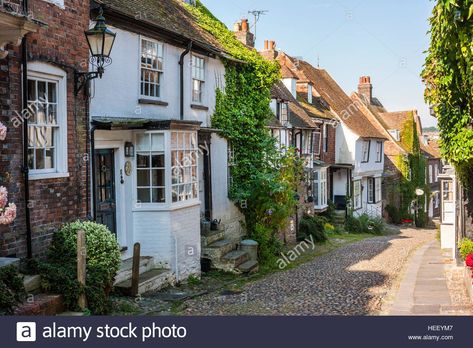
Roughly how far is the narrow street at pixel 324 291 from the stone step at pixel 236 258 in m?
1.03

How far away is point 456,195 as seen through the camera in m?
17.1

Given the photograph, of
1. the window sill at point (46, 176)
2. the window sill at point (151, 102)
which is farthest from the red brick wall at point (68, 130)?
the window sill at point (151, 102)

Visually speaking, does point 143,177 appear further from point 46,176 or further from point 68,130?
point 46,176

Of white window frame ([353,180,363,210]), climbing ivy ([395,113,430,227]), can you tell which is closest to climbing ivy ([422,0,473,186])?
white window frame ([353,180,363,210])

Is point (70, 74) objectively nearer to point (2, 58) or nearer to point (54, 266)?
point (2, 58)

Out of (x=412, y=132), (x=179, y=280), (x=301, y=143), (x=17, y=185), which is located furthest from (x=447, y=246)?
(x=412, y=132)

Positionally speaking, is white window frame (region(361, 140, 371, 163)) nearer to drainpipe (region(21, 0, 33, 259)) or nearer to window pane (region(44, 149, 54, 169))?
window pane (region(44, 149, 54, 169))

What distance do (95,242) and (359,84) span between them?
3987 centimetres

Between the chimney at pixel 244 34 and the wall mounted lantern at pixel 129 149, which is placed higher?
the chimney at pixel 244 34

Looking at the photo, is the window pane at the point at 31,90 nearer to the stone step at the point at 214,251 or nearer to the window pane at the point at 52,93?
the window pane at the point at 52,93

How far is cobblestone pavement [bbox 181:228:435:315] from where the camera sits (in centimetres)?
1082

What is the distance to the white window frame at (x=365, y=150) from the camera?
120ft

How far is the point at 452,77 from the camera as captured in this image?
1190 centimetres

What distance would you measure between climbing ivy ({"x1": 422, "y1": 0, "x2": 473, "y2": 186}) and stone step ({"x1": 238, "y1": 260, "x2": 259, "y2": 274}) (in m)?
6.01
